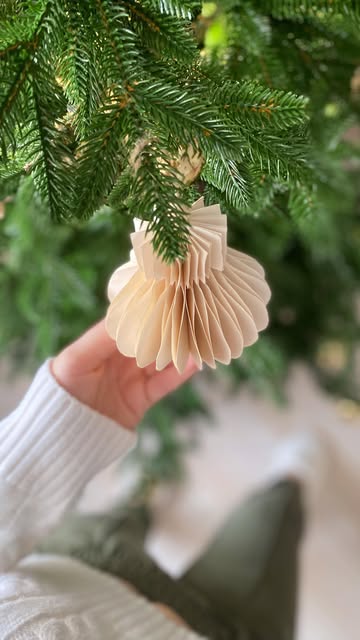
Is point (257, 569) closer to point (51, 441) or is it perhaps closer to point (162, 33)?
point (51, 441)

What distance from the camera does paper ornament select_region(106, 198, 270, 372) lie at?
1.36 ft

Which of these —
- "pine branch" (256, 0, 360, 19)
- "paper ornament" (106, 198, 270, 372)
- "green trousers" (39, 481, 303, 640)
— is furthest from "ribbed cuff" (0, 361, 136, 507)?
"pine branch" (256, 0, 360, 19)

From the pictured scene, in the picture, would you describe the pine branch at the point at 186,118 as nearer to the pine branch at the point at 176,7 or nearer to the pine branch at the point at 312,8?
the pine branch at the point at 176,7

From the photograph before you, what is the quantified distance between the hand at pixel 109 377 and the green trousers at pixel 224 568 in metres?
0.30

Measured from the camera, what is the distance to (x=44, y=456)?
570 mm

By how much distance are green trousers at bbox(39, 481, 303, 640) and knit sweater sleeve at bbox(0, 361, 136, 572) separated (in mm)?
253

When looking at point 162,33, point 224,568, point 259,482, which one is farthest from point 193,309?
point 259,482

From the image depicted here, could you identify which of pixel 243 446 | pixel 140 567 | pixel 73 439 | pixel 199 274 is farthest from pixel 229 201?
pixel 243 446

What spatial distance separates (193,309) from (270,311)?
82 centimetres

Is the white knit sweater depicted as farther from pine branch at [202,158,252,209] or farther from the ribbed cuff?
pine branch at [202,158,252,209]

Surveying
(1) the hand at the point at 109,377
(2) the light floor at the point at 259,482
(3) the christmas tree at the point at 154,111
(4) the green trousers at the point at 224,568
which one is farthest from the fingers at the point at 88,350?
(2) the light floor at the point at 259,482

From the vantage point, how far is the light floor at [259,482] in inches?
54.5

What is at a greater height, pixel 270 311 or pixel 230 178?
pixel 230 178

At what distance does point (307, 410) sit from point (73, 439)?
119 centimetres
